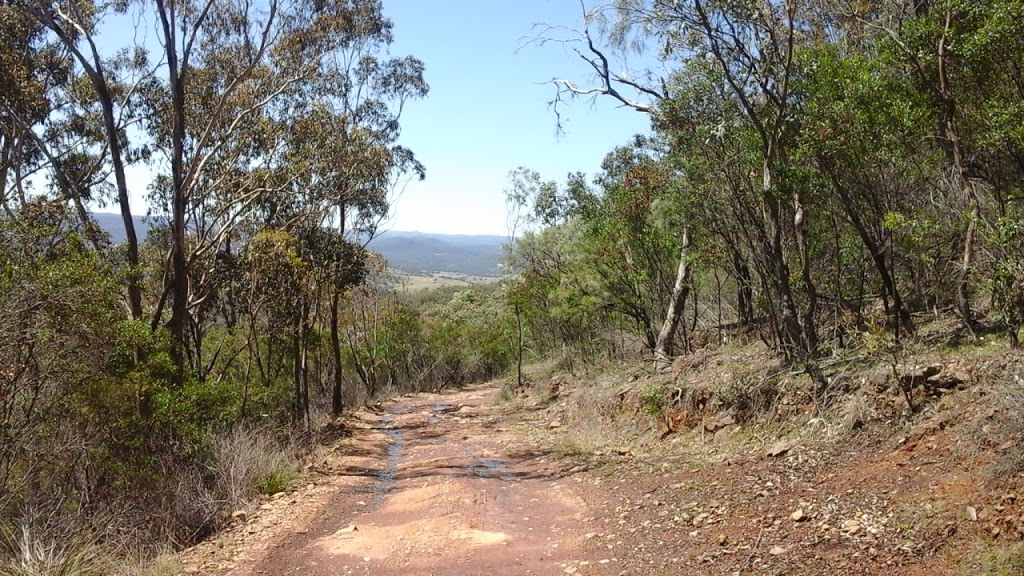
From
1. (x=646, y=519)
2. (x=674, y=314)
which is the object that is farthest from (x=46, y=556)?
(x=674, y=314)

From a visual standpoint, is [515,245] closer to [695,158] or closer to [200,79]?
[200,79]

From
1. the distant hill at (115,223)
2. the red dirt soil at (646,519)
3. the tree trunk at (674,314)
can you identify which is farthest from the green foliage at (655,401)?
the distant hill at (115,223)

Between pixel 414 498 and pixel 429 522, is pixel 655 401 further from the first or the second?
pixel 429 522

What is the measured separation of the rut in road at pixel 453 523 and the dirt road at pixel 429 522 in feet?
0.04

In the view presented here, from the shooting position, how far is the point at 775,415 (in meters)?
9.14

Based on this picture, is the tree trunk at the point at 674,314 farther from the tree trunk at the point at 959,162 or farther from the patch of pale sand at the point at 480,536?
the patch of pale sand at the point at 480,536

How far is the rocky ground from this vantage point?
5164 millimetres

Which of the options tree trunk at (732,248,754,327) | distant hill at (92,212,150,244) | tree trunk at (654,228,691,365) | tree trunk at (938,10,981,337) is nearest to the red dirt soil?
tree trunk at (938,10,981,337)

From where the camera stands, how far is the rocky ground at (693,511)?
16.9 feet

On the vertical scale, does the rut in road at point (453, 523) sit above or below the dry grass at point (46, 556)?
below

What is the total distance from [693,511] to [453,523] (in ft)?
9.42

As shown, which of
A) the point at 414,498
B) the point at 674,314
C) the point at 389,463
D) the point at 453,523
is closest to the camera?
the point at 453,523

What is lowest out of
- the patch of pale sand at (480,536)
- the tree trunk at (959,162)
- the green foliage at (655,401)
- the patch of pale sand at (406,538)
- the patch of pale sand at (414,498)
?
the patch of pale sand at (414,498)

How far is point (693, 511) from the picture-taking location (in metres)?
7.21
